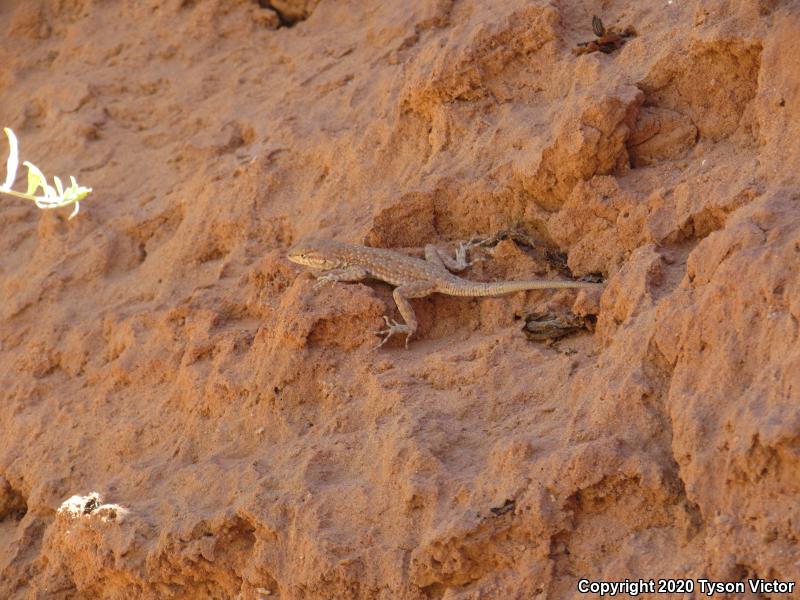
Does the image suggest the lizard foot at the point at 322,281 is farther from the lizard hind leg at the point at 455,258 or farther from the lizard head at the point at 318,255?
the lizard hind leg at the point at 455,258

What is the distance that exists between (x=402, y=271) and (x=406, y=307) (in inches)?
12.3

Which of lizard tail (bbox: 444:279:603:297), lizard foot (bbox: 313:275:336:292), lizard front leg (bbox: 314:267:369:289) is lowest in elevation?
lizard tail (bbox: 444:279:603:297)

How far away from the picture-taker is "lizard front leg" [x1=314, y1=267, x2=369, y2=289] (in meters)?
5.58

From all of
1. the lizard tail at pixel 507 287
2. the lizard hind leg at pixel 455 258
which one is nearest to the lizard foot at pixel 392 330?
the lizard tail at pixel 507 287

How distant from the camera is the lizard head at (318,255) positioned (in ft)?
19.4

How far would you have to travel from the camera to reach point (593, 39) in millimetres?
6234

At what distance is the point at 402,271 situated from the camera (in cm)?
586

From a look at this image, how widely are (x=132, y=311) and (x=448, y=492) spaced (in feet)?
9.53

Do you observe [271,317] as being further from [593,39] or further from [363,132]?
[593,39]

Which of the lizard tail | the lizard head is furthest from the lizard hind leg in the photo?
the lizard head

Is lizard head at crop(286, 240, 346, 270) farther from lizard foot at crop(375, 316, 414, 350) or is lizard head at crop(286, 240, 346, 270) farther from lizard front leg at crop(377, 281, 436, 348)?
lizard foot at crop(375, 316, 414, 350)

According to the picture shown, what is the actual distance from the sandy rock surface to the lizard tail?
6cm

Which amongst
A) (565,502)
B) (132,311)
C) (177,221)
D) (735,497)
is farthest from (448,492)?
(177,221)

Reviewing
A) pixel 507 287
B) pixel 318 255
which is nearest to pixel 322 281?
pixel 318 255
